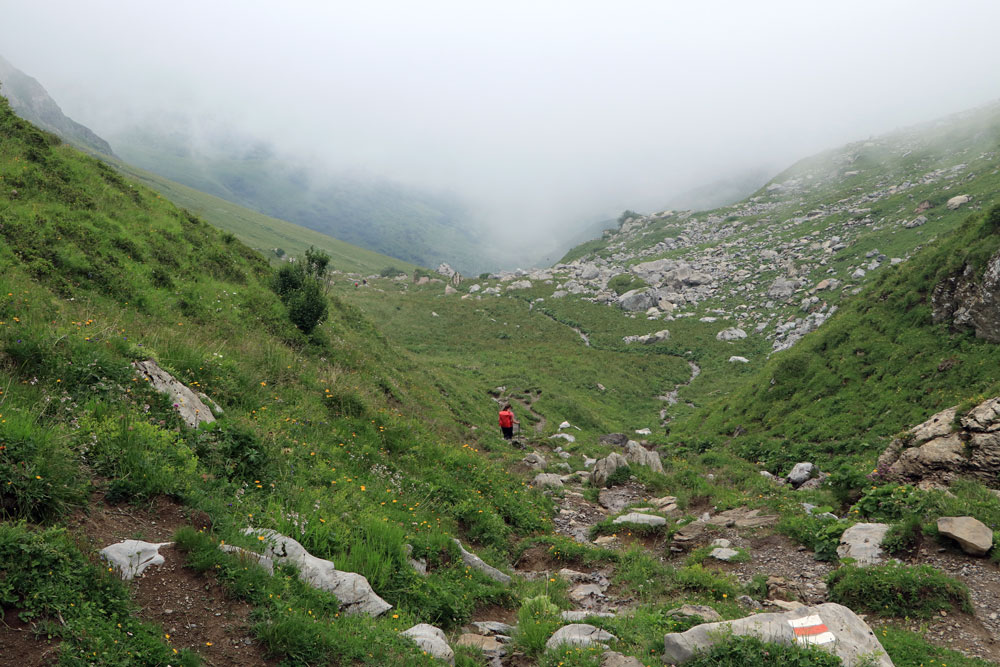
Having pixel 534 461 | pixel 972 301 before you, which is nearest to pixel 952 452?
pixel 972 301

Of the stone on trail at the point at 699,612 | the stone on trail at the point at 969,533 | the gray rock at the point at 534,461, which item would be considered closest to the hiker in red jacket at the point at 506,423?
the gray rock at the point at 534,461

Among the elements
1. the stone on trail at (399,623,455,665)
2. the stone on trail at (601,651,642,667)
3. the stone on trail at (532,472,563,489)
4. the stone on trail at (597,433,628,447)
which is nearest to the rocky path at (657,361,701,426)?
the stone on trail at (597,433,628,447)

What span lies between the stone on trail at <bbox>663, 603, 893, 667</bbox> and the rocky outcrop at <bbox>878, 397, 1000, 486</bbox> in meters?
8.65

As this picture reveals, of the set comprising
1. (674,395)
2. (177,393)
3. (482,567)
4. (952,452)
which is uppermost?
(177,393)

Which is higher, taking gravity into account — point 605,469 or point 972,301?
point 972,301

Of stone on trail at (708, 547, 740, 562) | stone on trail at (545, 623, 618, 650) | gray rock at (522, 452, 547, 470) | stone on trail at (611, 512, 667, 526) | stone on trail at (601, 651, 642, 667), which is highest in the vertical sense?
stone on trail at (601, 651, 642, 667)

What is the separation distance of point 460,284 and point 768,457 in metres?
70.0

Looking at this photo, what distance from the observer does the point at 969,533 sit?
988 centimetres

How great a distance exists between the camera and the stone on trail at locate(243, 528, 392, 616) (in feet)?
23.8

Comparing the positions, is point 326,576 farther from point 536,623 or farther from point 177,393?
point 177,393

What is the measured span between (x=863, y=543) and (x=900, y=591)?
Answer: 6.87 feet

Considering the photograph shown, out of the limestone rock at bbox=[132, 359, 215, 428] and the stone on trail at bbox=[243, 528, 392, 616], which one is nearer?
the stone on trail at bbox=[243, 528, 392, 616]

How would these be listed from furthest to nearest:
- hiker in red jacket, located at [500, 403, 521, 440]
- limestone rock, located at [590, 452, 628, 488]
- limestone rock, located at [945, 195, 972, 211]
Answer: limestone rock, located at [945, 195, 972, 211]
hiker in red jacket, located at [500, 403, 521, 440]
limestone rock, located at [590, 452, 628, 488]

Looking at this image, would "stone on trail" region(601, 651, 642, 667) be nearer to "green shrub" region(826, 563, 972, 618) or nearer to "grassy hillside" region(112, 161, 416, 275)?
"green shrub" region(826, 563, 972, 618)
